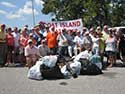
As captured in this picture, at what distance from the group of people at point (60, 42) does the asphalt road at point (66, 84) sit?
197 centimetres

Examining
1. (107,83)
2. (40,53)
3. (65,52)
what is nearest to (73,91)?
(107,83)

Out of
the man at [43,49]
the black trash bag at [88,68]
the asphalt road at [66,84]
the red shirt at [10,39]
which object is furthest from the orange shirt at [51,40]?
the black trash bag at [88,68]

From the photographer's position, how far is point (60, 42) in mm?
18844

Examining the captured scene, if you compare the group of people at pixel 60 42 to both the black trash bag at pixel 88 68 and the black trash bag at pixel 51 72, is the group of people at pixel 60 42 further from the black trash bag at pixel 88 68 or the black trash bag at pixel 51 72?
the black trash bag at pixel 51 72

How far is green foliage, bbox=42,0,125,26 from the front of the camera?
176 ft

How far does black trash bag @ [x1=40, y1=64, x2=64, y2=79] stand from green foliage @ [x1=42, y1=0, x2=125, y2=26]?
36990mm

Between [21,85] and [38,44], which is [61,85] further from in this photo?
[38,44]

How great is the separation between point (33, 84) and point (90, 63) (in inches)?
119

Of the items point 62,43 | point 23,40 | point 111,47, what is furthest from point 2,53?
point 111,47

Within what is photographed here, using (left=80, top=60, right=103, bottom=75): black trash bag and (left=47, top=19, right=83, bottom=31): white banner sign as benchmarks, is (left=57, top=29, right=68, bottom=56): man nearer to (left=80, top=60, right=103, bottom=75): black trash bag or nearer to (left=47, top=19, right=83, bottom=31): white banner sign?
(left=80, top=60, right=103, bottom=75): black trash bag

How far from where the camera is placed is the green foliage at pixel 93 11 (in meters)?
53.8

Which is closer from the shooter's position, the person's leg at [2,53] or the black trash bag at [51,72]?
the black trash bag at [51,72]

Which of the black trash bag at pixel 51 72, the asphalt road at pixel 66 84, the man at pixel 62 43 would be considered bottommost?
the asphalt road at pixel 66 84

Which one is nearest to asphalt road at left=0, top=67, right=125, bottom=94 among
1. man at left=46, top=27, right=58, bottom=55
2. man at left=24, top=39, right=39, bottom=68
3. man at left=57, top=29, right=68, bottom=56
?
man at left=24, top=39, right=39, bottom=68
